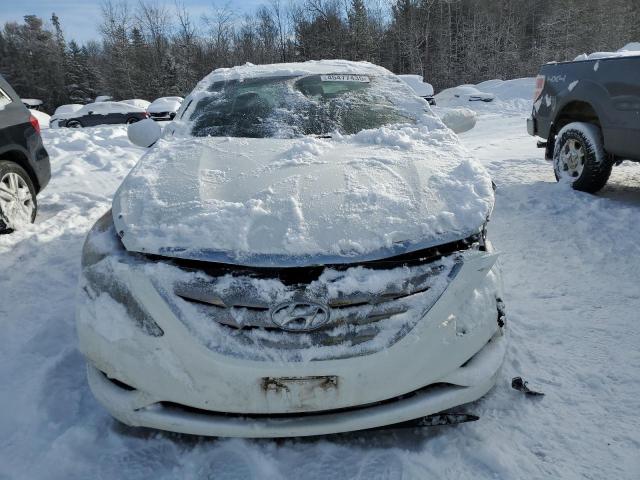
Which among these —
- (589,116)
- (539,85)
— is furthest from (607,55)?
(539,85)

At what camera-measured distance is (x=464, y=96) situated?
74.8 feet

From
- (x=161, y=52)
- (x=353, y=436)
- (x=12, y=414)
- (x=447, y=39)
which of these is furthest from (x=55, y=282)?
(x=161, y=52)

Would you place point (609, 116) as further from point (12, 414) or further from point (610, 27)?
point (610, 27)

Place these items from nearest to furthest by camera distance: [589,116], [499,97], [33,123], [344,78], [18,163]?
1. [344,78]
2. [18,163]
3. [33,123]
4. [589,116]
5. [499,97]

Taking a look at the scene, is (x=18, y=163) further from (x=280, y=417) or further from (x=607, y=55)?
(x=607, y=55)

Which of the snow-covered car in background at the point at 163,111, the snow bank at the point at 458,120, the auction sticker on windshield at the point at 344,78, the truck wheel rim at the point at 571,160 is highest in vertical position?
the snow-covered car in background at the point at 163,111

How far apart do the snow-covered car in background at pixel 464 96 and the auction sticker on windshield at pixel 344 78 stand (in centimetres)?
2037

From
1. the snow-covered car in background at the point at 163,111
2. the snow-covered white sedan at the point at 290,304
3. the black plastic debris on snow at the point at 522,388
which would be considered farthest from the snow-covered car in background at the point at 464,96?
the black plastic debris on snow at the point at 522,388

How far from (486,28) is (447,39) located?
315 centimetres

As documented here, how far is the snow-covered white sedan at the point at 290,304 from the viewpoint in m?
1.62

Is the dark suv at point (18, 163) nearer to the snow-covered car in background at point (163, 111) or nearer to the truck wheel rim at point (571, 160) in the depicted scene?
the truck wheel rim at point (571, 160)

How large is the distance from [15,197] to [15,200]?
28 mm

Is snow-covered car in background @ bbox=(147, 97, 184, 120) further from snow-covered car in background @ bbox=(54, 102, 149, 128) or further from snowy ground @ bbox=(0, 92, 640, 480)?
snowy ground @ bbox=(0, 92, 640, 480)

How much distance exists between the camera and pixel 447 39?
39438mm
